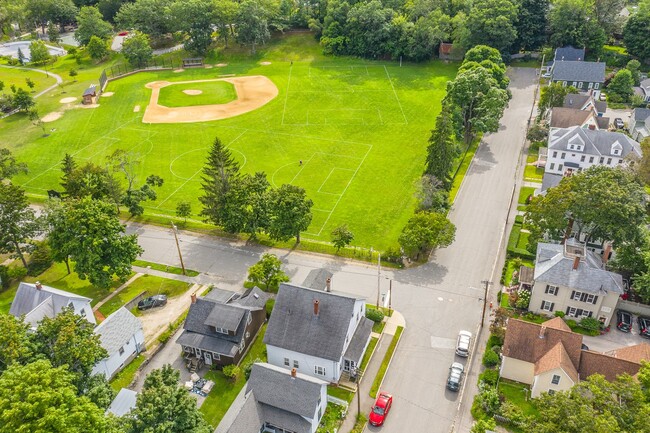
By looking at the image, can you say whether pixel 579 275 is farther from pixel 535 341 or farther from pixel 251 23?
pixel 251 23

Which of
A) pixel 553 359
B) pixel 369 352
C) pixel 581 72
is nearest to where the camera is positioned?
pixel 553 359

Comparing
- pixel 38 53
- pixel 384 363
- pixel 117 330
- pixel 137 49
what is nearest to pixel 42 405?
pixel 117 330

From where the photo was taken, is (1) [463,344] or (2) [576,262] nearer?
(1) [463,344]

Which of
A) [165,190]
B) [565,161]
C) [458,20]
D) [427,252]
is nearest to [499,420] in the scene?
[427,252]

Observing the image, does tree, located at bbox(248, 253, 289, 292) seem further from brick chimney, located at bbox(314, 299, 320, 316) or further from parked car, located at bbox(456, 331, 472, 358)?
parked car, located at bbox(456, 331, 472, 358)

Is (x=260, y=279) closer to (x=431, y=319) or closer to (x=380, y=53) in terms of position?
→ (x=431, y=319)

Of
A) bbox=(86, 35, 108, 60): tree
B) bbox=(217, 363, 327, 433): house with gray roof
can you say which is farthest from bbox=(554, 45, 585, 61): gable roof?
bbox=(86, 35, 108, 60): tree
